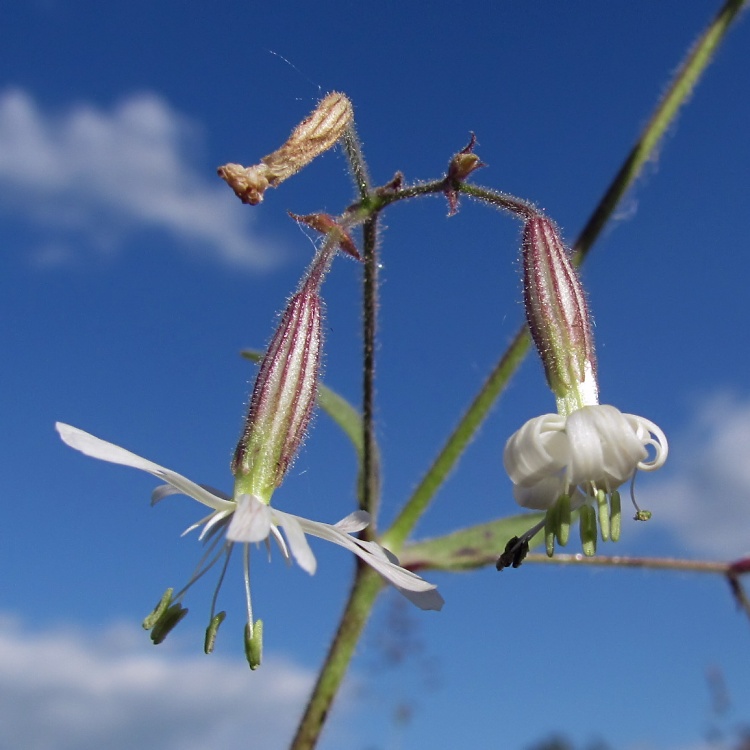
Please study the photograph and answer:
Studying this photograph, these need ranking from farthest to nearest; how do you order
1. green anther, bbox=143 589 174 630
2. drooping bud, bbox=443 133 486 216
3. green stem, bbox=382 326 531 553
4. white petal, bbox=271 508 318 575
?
green stem, bbox=382 326 531 553
drooping bud, bbox=443 133 486 216
green anther, bbox=143 589 174 630
white petal, bbox=271 508 318 575

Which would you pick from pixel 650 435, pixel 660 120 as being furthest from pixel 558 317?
pixel 660 120

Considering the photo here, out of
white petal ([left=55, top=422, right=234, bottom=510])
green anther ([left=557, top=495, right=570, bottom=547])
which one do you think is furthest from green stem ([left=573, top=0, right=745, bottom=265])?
white petal ([left=55, top=422, right=234, bottom=510])

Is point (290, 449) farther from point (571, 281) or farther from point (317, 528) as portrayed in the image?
point (571, 281)

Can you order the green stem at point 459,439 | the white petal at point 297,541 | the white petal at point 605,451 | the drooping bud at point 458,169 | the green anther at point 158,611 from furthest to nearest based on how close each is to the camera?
the green stem at point 459,439, the drooping bud at point 458,169, the green anther at point 158,611, the white petal at point 605,451, the white petal at point 297,541

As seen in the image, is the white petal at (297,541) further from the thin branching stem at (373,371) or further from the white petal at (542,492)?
the thin branching stem at (373,371)

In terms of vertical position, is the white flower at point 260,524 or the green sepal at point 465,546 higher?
the green sepal at point 465,546

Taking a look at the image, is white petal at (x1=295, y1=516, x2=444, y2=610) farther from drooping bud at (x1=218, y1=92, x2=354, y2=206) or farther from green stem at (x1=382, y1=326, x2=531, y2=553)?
green stem at (x1=382, y1=326, x2=531, y2=553)

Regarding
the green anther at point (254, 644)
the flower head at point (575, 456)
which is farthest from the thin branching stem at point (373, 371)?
the green anther at point (254, 644)

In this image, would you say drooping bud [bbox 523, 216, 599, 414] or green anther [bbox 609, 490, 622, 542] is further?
drooping bud [bbox 523, 216, 599, 414]
